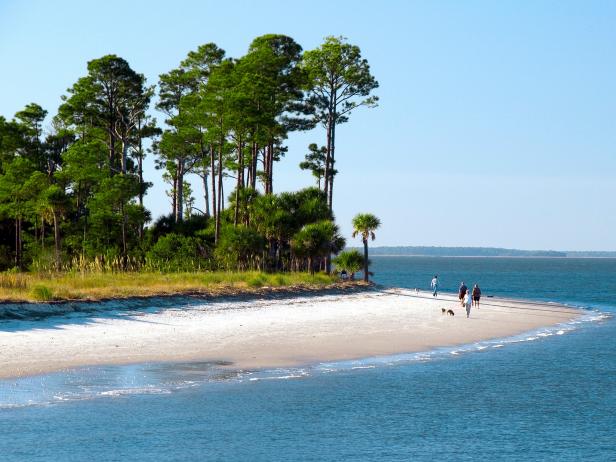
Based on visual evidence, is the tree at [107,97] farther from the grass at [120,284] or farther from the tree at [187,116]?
the grass at [120,284]

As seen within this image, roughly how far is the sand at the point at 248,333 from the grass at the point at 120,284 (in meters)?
2.06

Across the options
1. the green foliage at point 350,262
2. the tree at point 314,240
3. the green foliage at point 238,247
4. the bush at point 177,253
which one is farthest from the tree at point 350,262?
the bush at point 177,253

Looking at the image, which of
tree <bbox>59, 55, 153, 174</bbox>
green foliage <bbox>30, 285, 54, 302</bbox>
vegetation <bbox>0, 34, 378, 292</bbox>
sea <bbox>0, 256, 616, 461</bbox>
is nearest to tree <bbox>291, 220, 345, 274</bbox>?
vegetation <bbox>0, 34, 378, 292</bbox>

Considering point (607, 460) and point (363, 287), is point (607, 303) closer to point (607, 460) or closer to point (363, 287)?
point (363, 287)

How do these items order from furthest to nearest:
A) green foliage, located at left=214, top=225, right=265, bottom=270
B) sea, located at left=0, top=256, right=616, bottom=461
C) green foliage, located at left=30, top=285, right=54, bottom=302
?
green foliage, located at left=214, top=225, right=265, bottom=270 < green foliage, located at left=30, top=285, right=54, bottom=302 < sea, located at left=0, top=256, right=616, bottom=461

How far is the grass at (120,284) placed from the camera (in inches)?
1217

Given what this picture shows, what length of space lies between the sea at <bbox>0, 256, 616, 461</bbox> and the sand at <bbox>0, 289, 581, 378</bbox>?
1135 millimetres

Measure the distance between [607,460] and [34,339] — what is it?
1645 centimetres

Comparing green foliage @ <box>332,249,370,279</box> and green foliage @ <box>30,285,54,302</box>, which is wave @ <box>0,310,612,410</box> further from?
green foliage @ <box>332,249,370,279</box>

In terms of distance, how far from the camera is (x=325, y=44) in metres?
65.4

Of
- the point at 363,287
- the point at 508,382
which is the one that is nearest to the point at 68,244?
the point at 363,287

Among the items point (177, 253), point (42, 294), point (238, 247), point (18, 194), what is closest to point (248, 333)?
point (42, 294)

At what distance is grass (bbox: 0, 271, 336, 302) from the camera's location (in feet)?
101

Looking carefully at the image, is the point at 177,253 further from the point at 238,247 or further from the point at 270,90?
the point at 270,90
